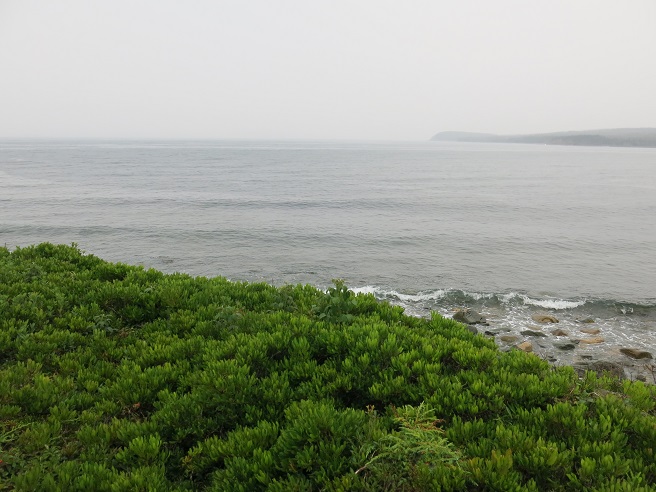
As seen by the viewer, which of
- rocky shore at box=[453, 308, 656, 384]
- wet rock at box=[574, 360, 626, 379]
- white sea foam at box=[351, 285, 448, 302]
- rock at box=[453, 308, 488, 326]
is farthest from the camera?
white sea foam at box=[351, 285, 448, 302]

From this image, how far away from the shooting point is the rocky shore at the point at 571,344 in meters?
13.7

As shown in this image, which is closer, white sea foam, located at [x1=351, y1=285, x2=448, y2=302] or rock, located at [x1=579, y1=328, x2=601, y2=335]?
rock, located at [x1=579, y1=328, x2=601, y2=335]

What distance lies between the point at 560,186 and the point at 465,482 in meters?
78.1

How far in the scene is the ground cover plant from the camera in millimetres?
3775

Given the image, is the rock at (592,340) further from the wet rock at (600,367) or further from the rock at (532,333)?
the wet rock at (600,367)

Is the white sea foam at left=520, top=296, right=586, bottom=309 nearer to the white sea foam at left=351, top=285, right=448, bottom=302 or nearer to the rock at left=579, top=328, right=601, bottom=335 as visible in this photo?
the rock at left=579, top=328, right=601, bottom=335

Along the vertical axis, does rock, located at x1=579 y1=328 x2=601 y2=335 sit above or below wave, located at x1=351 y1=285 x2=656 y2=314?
below

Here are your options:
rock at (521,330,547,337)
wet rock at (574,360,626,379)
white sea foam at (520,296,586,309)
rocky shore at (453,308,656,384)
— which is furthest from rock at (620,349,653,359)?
white sea foam at (520,296,586,309)

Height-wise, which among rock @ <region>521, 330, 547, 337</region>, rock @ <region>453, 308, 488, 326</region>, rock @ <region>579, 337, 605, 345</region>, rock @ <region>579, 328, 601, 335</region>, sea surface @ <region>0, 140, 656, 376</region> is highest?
sea surface @ <region>0, 140, 656, 376</region>

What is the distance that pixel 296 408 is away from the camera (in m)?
4.61

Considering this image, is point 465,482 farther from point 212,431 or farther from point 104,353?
point 104,353

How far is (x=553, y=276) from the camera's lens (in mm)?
24500

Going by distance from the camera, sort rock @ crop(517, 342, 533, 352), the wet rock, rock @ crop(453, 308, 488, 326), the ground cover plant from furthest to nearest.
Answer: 1. rock @ crop(453, 308, 488, 326)
2. rock @ crop(517, 342, 533, 352)
3. the wet rock
4. the ground cover plant

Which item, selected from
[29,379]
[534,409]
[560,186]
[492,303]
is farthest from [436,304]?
[560,186]
